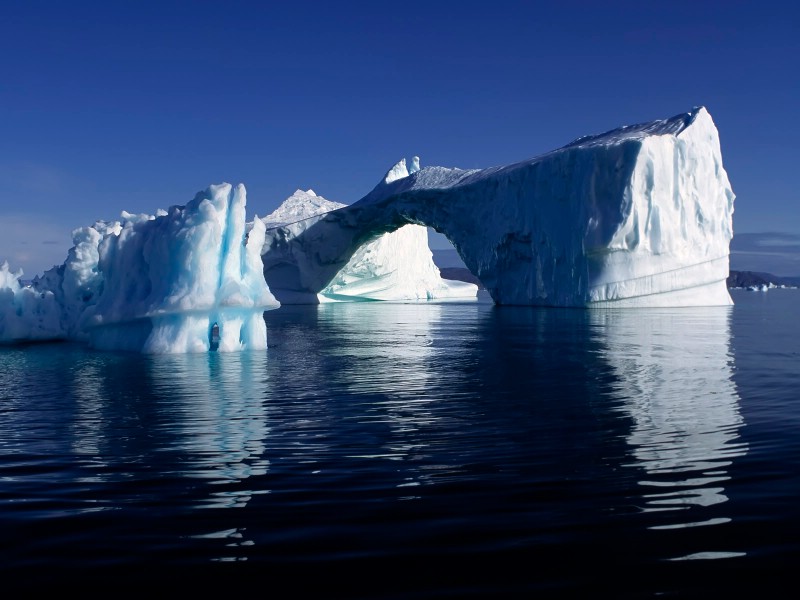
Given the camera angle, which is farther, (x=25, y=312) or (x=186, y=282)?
(x=25, y=312)

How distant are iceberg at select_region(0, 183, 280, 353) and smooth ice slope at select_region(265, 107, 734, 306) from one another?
20.0 m

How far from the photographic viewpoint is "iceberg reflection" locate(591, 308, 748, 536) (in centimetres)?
479

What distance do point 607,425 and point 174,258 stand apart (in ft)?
35.0

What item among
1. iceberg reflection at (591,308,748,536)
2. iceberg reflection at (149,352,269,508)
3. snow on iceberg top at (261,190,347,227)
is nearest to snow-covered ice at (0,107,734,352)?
iceberg reflection at (149,352,269,508)

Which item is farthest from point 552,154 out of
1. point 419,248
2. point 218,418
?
point 218,418

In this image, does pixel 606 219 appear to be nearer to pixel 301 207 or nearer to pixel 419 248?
pixel 419 248

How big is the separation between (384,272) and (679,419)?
48.3 m

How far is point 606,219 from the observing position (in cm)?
Answer: 3247

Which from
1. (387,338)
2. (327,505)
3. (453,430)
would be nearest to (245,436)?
(453,430)

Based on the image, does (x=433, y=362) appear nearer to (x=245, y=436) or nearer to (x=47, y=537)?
(x=245, y=436)

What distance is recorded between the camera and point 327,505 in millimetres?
4691

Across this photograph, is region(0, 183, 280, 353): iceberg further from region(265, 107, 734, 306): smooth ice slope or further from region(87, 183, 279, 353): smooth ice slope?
region(265, 107, 734, 306): smooth ice slope

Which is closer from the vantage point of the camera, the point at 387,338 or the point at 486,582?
the point at 486,582

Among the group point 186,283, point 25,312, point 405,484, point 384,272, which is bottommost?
point 405,484
